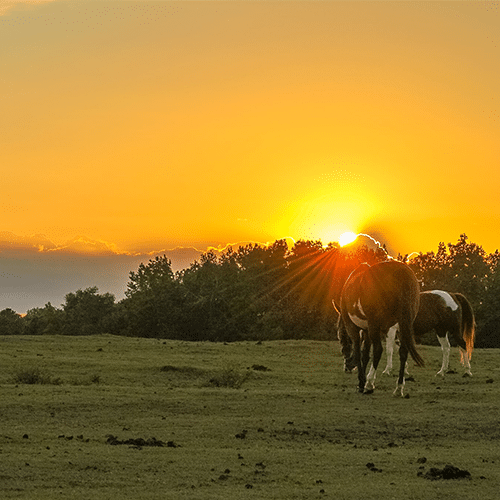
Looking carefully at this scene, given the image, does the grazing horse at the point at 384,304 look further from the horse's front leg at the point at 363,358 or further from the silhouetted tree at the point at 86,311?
the silhouetted tree at the point at 86,311

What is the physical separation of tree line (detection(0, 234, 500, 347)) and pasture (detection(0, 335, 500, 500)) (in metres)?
53.4

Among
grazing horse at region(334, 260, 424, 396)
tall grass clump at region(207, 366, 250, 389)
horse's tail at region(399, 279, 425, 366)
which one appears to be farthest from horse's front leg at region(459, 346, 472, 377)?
tall grass clump at region(207, 366, 250, 389)

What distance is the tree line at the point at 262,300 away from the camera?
8312cm

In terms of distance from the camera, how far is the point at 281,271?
91188mm

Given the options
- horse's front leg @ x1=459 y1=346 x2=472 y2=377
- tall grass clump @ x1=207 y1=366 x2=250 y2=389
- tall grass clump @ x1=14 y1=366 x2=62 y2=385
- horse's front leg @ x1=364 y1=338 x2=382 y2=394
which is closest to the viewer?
horse's front leg @ x1=364 y1=338 x2=382 y2=394

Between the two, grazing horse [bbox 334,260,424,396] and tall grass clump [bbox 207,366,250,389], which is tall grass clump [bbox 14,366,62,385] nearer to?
tall grass clump [bbox 207,366,250,389]

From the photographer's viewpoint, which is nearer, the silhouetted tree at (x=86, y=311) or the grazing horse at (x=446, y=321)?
the grazing horse at (x=446, y=321)

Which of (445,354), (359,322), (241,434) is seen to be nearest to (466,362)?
(445,354)

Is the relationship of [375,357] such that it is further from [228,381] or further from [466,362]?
[466,362]

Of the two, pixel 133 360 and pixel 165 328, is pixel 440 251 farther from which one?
pixel 133 360

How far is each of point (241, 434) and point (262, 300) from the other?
71.3 metres

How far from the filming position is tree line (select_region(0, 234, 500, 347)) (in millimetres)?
83125

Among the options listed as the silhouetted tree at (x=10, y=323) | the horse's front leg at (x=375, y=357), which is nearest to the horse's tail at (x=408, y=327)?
the horse's front leg at (x=375, y=357)

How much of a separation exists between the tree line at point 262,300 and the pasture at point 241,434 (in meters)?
53.4
